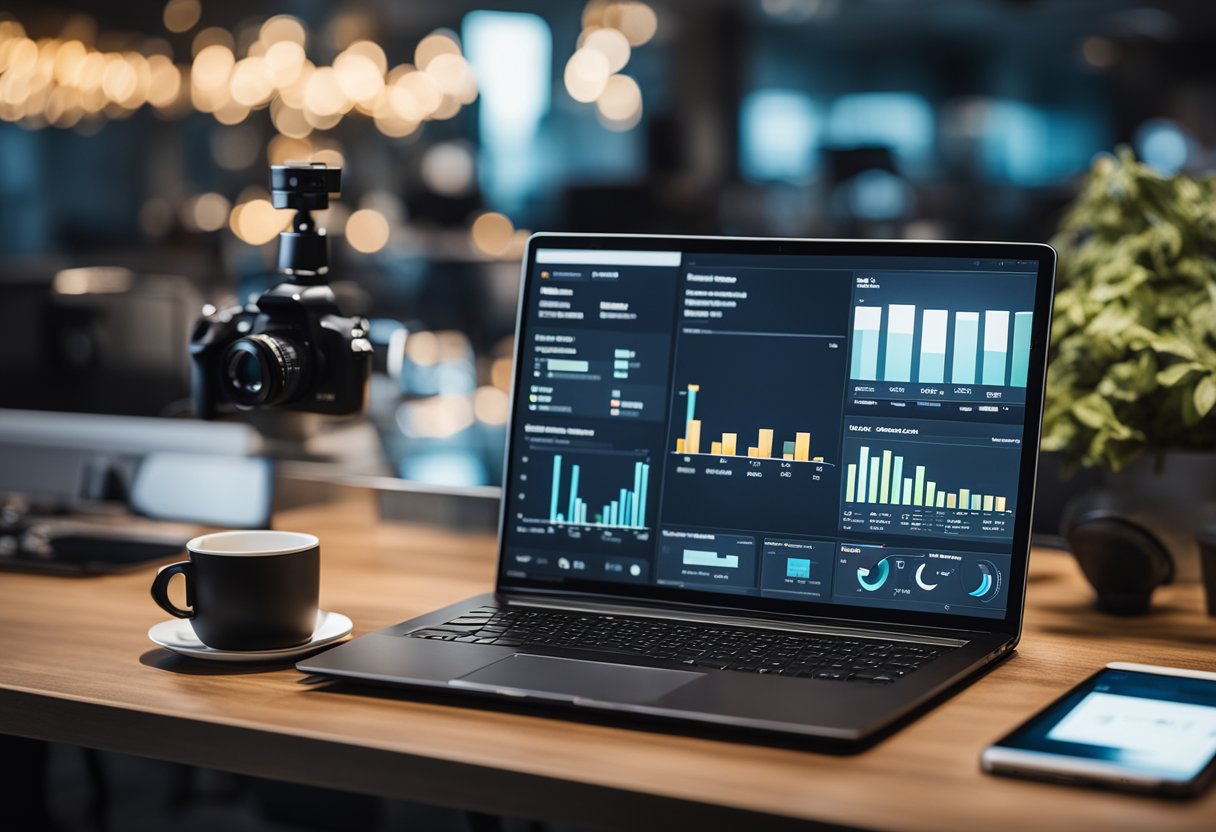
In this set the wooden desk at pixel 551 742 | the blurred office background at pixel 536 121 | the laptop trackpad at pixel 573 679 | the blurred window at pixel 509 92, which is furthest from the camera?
the blurred window at pixel 509 92

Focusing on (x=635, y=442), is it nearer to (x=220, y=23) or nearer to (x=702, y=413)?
(x=702, y=413)

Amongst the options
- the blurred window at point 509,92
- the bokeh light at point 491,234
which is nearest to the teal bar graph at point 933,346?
the bokeh light at point 491,234

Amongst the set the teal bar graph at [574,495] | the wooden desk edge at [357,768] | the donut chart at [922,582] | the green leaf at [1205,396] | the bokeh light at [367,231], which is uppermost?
the bokeh light at [367,231]

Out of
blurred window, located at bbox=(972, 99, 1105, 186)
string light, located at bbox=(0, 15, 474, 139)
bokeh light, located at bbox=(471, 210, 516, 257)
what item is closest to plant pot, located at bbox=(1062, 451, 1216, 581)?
string light, located at bbox=(0, 15, 474, 139)

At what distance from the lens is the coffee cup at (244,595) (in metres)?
0.93

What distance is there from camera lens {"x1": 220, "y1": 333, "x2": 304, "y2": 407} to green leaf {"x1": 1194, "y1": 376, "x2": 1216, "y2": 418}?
0.73m

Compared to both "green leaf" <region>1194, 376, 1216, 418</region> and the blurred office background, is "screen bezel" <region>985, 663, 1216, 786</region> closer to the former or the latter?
"green leaf" <region>1194, 376, 1216, 418</region>

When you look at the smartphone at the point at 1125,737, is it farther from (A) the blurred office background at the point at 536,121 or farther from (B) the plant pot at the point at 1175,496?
(A) the blurred office background at the point at 536,121

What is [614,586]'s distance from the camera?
1.07 m

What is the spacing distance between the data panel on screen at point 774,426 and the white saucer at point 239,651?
0.15 m

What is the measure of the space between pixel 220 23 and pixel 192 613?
8.62m

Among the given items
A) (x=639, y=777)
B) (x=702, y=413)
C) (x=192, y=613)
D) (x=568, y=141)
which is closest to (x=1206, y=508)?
(x=702, y=413)

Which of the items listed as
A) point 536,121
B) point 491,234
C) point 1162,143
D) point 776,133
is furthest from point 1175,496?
point 536,121

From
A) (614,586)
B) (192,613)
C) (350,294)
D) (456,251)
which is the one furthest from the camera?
(456,251)
